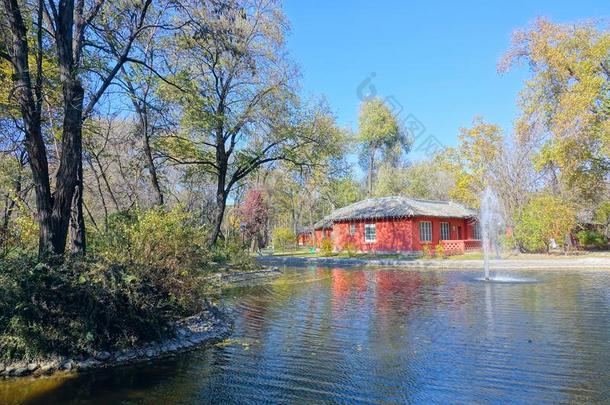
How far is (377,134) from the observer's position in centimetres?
4966

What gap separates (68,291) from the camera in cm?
638

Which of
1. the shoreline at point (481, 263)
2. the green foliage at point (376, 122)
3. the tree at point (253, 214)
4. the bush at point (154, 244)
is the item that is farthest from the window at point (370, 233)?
the bush at point (154, 244)

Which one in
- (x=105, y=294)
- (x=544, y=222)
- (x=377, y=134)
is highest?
(x=377, y=134)

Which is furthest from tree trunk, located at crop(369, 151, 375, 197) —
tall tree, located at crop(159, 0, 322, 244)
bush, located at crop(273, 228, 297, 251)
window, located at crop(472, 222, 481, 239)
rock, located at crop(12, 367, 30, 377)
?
rock, located at crop(12, 367, 30, 377)

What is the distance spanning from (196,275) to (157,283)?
1103 millimetres

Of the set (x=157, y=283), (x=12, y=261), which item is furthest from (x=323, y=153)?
(x=12, y=261)

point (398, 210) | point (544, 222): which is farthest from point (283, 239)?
point (544, 222)

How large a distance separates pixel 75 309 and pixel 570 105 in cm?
2810

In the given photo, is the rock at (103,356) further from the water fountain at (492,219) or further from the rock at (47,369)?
the water fountain at (492,219)

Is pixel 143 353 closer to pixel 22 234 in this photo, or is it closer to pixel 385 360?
pixel 385 360

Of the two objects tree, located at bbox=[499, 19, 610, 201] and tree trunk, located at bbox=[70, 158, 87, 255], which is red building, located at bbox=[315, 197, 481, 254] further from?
tree trunk, located at bbox=[70, 158, 87, 255]

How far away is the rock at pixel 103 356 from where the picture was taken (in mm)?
6305

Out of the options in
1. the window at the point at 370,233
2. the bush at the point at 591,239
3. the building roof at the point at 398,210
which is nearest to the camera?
the bush at the point at 591,239

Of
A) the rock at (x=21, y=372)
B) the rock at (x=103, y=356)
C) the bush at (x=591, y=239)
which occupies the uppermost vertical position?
the bush at (x=591, y=239)
